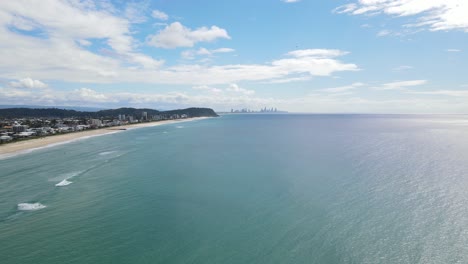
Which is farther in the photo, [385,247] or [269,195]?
[269,195]

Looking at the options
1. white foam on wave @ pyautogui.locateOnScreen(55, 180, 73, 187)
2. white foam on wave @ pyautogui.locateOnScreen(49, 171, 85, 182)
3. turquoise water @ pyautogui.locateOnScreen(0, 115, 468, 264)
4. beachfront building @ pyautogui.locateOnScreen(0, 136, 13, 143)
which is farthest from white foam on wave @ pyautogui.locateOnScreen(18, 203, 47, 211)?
beachfront building @ pyautogui.locateOnScreen(0, 136, 13, 143)

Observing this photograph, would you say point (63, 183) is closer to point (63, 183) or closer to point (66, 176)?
point (63, 183)

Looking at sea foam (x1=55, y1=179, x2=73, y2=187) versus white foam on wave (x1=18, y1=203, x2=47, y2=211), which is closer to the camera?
white foam on wave (x1=18, y1=203, x2=47, y2=211)

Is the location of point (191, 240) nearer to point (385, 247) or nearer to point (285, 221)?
point (285, 221)

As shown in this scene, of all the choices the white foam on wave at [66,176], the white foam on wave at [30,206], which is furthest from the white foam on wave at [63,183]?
the white foam on wave at [30,206]

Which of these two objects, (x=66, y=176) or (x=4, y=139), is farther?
(x=4, y=139)

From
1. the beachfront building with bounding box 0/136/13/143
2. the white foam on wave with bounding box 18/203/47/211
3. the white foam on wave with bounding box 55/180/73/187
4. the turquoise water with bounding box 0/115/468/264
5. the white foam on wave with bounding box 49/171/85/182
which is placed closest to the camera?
the turquoise water with bounding box 0/115/468/264

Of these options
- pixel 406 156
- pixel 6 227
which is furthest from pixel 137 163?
pixel 406 156

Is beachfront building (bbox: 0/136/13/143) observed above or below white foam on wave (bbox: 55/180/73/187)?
above

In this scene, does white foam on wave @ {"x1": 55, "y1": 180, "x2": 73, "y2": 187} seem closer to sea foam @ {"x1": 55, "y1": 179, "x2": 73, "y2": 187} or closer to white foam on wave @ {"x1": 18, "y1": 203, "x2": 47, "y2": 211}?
sea foam @ {"x1": 55, "y1": 179, "x2": 73, "y2": 187}

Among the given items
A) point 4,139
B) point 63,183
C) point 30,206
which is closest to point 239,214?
point 30,206

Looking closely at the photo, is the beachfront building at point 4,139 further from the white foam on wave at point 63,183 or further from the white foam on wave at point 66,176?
the white foam on wave at point 63,183
